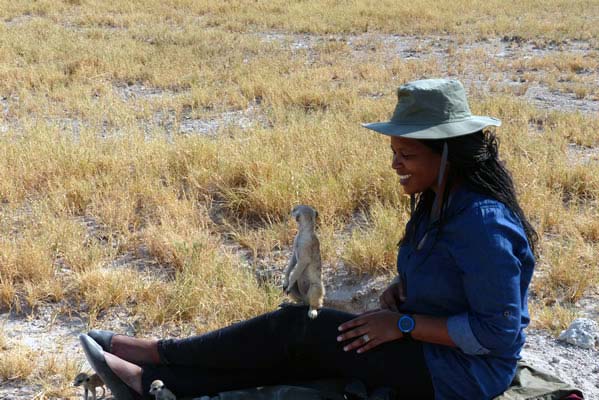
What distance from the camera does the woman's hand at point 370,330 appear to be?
2.74 meters

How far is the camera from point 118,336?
10.9 feet

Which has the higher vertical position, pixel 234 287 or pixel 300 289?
pixel 300 289

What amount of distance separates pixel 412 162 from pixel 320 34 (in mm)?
12376

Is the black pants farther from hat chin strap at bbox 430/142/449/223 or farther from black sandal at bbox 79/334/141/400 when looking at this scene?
hat chin strap at bbox 430/142/449/223

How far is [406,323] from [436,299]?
0.48 ft

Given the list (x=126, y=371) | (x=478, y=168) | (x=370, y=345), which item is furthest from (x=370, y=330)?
(x=126, y=371)

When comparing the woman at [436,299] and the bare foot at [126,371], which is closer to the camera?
the woman at [436,299]

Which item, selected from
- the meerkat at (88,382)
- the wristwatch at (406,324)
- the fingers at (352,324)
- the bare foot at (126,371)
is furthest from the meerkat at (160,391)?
the wristwatch at (406,324)

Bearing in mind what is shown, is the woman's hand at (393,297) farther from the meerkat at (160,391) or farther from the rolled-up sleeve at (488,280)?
the meerkat at (160,391)

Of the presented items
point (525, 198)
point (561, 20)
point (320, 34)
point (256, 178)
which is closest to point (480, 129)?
point (525, 198)

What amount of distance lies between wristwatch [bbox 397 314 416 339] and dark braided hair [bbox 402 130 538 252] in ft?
1.20

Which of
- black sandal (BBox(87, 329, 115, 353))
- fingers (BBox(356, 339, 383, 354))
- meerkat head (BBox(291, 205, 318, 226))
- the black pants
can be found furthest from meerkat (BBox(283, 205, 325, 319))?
black sandal (BBox(87, 329, 115, 353))

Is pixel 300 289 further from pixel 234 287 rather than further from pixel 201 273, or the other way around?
pixel 201 273

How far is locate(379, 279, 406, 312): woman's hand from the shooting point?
300 cm
